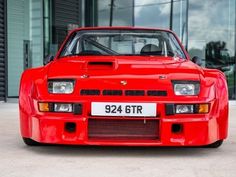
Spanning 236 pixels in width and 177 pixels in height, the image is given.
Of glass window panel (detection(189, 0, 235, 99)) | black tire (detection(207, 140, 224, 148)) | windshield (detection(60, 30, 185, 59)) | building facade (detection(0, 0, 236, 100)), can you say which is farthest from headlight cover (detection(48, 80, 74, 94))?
glass window panel (detection(189, 0, 235, 99))

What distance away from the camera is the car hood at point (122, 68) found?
429 cm

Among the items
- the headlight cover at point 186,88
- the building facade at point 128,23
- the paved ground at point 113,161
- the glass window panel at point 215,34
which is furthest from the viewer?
the glass window panel at point 215,34

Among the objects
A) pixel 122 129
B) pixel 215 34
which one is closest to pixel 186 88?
pixel 122 129

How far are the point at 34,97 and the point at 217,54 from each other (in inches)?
333

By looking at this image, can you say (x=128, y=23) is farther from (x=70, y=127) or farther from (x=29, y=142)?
(x=70, y=127)

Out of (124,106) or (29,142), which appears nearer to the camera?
(124,106)

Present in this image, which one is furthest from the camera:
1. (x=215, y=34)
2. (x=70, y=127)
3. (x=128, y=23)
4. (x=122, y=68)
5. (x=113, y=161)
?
(x=128, y=23)

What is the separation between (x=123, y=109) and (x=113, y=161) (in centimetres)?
45

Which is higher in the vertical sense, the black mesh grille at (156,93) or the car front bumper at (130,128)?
the black mesh grille at (156,93)

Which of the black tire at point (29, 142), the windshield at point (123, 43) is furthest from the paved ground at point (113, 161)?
the windshield at point (123, 43)

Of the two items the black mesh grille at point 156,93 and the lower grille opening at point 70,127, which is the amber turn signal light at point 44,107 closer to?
the lower grille opening at point 70,127

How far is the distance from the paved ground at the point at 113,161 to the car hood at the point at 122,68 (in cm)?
71

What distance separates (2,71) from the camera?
37.9 feet

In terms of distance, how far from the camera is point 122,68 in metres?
4.43
